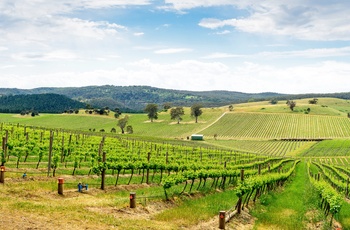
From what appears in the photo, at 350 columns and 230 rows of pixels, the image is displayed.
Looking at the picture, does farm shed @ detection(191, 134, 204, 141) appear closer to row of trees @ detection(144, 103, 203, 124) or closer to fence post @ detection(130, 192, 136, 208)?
row of trees @ detection(144, 103, 203, 124)

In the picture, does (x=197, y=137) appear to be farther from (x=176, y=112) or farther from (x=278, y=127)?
(x=176, y=112)

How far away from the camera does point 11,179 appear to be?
25.1 metres

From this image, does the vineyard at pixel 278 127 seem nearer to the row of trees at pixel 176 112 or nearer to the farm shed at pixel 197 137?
the farm shed at pixel 197 137

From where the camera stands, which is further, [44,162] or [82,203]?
[44,162]

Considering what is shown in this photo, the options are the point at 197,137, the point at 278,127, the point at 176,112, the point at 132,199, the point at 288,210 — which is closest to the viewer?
the point at 132,199

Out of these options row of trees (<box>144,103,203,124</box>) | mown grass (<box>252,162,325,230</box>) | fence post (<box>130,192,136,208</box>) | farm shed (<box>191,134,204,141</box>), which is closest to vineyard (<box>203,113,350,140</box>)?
farm shed (<box>191,134,204,141</box>)

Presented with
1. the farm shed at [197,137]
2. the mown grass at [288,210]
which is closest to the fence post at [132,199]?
the mown grass at [288,210]

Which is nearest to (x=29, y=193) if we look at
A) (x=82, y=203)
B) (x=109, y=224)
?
(x=82, y=203)

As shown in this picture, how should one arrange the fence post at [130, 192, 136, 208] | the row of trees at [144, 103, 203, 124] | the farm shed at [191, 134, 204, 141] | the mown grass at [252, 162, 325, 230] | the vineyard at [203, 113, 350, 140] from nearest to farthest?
the fence post at [130, 192, 136, 208], the mown grass at [252, 162, 325, 230], the farm shed at [191, 134, 204, 141], the vineyard at [203, 113, 350, 140], the row of trees at [144, 103, 203, 124]

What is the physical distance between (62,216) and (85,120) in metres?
160

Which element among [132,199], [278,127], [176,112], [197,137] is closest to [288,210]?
[132,199]

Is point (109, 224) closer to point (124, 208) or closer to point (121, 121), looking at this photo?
point (124, 208)

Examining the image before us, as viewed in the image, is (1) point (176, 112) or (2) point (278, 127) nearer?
(2) point (278, 127)

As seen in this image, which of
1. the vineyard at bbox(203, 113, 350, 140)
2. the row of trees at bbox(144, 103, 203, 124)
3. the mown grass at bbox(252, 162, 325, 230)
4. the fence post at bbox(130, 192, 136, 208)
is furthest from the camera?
the row of trees at bbox(144, 103, 203, 124)
